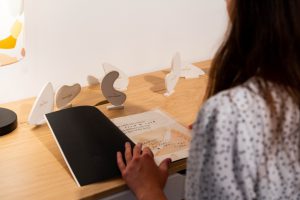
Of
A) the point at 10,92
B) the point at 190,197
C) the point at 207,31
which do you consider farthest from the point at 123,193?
the point at 207,31

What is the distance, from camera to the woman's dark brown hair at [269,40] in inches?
23.6

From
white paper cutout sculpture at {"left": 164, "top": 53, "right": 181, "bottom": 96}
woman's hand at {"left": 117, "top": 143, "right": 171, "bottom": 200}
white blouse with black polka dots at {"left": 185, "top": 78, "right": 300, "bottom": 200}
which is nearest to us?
white blouse with black polka dots at {"left": 185, "top": 78, "right": 300, "bottom": 200}

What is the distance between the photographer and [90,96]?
131 cm

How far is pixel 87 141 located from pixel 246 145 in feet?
1.59

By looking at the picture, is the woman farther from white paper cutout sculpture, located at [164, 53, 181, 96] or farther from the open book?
white paper cutout sculpture, located at [164, 53, 181, 96]

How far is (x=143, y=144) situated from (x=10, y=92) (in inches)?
21.1

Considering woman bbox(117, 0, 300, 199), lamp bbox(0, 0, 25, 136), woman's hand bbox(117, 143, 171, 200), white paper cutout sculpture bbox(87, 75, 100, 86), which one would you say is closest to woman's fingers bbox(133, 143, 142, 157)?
woman's hand bbox(117, 143, 171, 200)

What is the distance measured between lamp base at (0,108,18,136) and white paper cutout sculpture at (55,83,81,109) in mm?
132

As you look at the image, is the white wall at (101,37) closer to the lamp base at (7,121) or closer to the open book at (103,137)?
the lamp base at (7,121)

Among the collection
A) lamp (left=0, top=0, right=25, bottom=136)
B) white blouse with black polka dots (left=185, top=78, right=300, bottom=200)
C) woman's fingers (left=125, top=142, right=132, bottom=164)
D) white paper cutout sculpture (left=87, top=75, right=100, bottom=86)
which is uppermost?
lamp (left=0, top=0, right=25, bottom=136)

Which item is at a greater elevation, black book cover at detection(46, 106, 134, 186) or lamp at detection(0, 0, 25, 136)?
lamp at detection(0, 0, 25, 136)

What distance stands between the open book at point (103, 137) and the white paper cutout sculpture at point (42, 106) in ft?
0.17

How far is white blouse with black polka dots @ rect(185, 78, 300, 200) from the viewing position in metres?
0.59

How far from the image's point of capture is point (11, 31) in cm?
98
